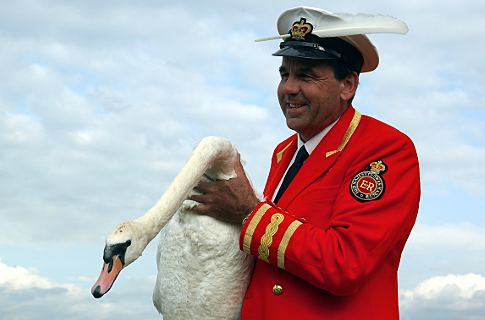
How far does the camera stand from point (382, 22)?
5410mm

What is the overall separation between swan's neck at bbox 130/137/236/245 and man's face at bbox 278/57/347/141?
0.43 metres

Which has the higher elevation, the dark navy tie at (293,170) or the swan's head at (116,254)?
the dark navy tie at (293,170)

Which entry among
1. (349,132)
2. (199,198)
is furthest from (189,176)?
(349,132)

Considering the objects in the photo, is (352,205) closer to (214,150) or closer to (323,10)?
(214,150)

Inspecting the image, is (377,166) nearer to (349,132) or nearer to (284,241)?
(349,132)

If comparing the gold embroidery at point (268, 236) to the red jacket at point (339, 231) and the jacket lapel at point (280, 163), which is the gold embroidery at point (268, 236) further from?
the jacket lapel at point (280, 163)

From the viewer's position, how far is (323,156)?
522 cm

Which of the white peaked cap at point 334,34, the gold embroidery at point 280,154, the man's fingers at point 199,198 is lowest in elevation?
the man's fingers at point 199,198

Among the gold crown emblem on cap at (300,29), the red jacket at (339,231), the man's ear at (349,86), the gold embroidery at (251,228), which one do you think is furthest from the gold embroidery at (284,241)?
the gold crown emblem on cap at (300,29)

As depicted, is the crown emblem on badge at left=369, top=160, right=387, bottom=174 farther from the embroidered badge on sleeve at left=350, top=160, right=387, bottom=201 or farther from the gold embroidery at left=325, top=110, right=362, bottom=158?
the gold embroidery at left=325, top=110, right=362, bottom=158

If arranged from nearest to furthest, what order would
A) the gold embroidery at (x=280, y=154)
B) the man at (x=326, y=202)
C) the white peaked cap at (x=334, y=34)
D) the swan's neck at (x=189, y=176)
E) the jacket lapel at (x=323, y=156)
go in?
the swan's neck at (x=189, y=176), the man at (x=326, y=202), the jacket lapel at (x=323, y=156), the white peaked cap at (x=334, y=34), the gold embroidery at (x=280, y=154)

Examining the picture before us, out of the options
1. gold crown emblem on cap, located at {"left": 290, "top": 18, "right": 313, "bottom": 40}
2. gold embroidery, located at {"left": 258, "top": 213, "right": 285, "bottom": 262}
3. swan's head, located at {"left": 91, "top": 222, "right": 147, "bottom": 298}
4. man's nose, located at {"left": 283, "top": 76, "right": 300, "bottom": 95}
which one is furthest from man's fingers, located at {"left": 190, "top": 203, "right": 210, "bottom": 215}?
gold crown emblem on cap, located at {"left": 290, "top": 18, "right": 313, "bottom": 40}

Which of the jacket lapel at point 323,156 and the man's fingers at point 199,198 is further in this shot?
the jacket lapel at point 323,156

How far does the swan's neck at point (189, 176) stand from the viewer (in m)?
4.69
